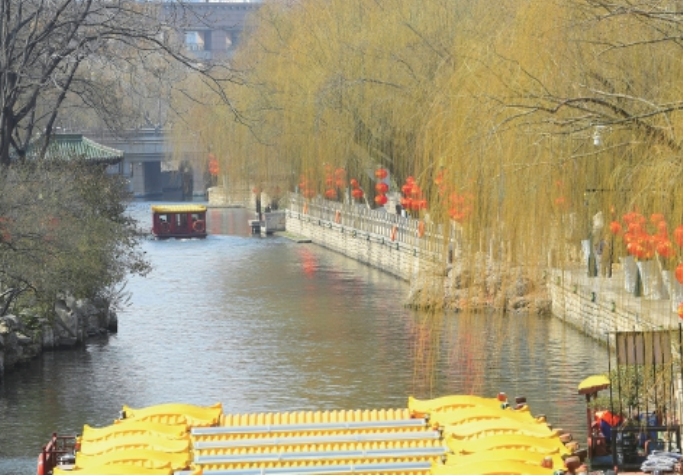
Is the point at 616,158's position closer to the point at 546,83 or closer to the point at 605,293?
the point at 546,83

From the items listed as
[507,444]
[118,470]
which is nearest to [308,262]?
[507,444]

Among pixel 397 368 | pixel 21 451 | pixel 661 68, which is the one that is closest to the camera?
pixel 661 68

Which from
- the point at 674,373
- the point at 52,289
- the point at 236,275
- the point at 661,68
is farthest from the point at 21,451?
the point at 236,275

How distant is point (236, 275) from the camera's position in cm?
4281

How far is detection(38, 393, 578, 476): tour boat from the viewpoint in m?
13.8

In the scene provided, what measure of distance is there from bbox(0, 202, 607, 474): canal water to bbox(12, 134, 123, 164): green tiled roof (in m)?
3.67

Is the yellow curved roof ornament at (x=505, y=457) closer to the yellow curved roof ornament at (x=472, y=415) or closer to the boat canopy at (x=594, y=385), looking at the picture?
the yellow curved roof ornament at (x=472, y=415)

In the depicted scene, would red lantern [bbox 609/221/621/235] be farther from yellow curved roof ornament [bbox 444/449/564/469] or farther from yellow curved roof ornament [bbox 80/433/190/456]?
yellow curved roof ornament [bbox 80/433/190/456]

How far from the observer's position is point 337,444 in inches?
572

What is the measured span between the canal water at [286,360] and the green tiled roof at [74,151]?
3.67 meters

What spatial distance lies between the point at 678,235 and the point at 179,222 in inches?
1752

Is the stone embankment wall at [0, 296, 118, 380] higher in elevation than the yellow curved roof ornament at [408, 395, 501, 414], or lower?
lower

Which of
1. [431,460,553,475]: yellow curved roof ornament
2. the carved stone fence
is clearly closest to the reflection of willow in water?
the carved stone fence

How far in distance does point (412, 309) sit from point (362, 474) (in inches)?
819
